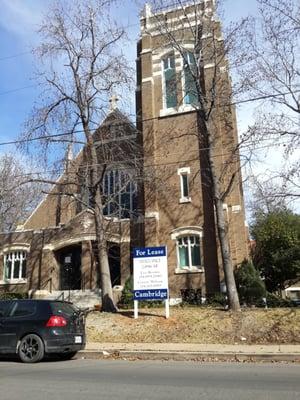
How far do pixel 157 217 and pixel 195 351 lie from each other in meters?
15.2

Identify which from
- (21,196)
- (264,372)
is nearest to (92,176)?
(264,372)

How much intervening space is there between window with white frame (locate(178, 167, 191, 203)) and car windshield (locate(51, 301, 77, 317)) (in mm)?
15824

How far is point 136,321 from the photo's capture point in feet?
57.5

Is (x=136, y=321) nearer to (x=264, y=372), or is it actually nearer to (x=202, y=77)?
(x=264, y=372)

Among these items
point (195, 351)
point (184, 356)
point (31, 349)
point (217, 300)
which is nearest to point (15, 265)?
point (217, 300)

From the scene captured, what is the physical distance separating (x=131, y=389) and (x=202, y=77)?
78.3 ft

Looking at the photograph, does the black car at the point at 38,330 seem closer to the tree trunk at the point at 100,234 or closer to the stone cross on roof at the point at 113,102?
the tree trunk at the point at 100,234

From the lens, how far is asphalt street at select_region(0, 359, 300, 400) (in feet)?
24.4

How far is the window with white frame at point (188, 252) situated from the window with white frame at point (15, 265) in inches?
420

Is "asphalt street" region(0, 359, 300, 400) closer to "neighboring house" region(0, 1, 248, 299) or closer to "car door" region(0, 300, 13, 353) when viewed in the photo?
"car door" region(0, 300, 13, 353)

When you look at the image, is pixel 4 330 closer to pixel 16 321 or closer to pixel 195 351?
pixel 16 321

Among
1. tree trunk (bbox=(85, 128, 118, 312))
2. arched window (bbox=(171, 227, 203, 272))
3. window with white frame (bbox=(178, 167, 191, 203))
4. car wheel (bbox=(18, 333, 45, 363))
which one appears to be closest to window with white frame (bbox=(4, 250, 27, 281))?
arched window (bbox=(171, 227, 203, 272))

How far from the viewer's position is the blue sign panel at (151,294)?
57.4 feet

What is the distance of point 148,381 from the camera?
873 cm
